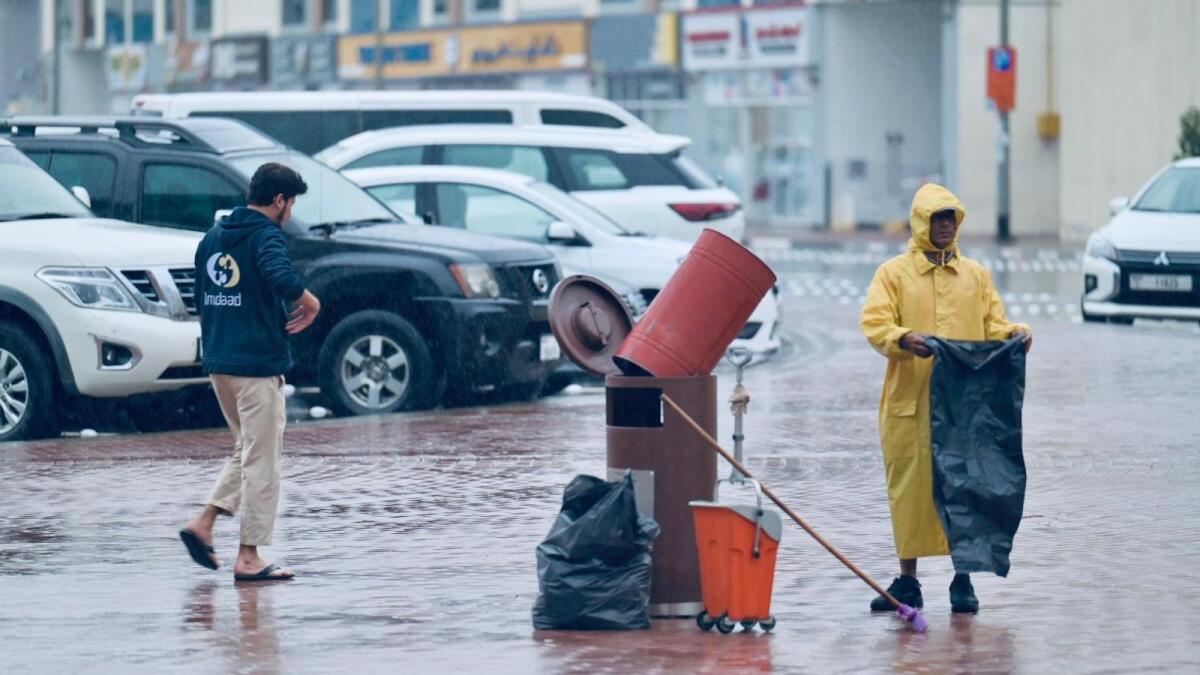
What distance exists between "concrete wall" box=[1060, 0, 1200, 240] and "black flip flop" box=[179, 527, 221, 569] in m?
31.7

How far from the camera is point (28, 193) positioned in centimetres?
1465

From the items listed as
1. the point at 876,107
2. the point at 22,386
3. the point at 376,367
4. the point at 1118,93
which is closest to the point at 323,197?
the point at 376,367

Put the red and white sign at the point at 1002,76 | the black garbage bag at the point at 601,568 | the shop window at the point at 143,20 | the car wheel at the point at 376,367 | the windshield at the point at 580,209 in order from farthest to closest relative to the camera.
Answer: the shop window at the point at 143,20 → the red and white sign at the point at 1002,76 → the windshield at the point at 580,209 → the car wheel at the point at 376,367 → the black garbage bag at the point at 601,568

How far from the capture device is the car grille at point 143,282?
13.8 meters

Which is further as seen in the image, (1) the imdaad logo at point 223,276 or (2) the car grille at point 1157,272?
Result: (2) the car grille at point 1157,272

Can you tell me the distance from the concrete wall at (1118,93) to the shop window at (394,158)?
2168 cm

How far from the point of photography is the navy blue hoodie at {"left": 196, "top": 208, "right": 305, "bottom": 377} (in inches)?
355

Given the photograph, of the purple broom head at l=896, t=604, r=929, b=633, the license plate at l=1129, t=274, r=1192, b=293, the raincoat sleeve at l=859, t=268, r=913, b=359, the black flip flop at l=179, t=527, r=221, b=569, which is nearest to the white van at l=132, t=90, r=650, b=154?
the license plate at l=1129, t=274, r=1192, b=293

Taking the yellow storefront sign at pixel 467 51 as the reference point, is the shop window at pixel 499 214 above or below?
below

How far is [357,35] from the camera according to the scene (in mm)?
57500

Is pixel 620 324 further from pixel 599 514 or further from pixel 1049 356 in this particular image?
pixel 1049 356

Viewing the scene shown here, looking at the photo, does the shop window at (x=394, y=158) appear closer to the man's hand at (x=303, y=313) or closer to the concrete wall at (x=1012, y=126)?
the man's hand at (x=303, y=313)

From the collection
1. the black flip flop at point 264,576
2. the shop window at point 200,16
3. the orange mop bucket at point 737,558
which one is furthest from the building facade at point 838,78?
the orange mop bucket at point 737,558

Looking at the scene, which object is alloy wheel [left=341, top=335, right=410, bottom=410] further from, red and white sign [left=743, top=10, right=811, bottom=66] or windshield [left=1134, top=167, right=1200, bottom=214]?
red and white sign [left=743, top=10, right=811, bottom=66]
